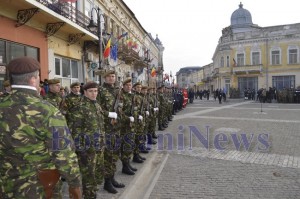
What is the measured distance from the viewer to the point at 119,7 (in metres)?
24.5

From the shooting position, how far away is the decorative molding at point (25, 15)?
10.1 meters

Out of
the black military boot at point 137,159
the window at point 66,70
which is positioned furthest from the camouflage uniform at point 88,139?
the window at point 66,70

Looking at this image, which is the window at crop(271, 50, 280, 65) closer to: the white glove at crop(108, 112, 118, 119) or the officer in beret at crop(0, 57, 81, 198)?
the white glove at crop(108, 112, 118, 119)

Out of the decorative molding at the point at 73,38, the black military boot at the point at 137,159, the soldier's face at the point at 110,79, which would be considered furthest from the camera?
the decorative molding at the point at 73,38

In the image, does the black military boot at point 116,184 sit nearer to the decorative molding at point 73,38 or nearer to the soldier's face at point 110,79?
the soldier's face at point 110,79

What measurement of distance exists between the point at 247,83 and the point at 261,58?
4.46m

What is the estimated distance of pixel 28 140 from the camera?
236 centimetres

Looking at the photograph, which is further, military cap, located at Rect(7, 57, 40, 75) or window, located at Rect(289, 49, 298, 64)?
window, located at Rect(289, 49, 298, 64)

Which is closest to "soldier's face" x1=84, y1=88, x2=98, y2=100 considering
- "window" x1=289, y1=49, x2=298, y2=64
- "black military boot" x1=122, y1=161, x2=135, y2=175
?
"black military boot" x1=122, y1=161, x2=135, y2=175

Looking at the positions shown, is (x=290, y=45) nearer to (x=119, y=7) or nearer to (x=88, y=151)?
(x=119, y=7)

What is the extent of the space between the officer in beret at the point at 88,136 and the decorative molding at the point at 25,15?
23.5 feet

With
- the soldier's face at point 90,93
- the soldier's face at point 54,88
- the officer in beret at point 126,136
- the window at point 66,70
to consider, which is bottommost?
the officer in beret at point 126,136

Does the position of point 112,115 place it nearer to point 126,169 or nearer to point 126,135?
point 126,135

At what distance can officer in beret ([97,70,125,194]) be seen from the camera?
5.07 meters
